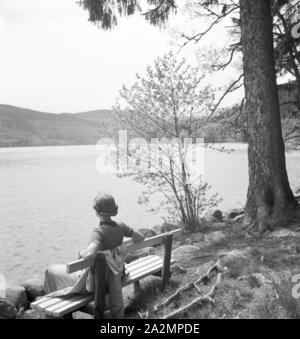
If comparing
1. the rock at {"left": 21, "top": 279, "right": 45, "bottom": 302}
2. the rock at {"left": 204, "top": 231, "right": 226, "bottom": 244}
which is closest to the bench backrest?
the rock at {"left": 204, "top": 231, "right": 226, "bottom": 244}

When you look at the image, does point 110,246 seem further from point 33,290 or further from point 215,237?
point 215,237

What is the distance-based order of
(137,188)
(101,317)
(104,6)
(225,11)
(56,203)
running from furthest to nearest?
(137,188), (56,203), (225,11), (104,6), (101,317)

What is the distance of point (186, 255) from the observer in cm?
735

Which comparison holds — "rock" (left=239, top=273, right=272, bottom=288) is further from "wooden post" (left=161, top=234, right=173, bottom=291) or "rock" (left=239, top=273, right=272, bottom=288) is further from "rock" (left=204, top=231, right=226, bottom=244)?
"rock" (left=204, top=231, right=226, bottom=244)

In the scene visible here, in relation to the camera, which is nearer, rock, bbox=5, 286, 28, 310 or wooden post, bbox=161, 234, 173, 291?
wooden post, bbox=161, 234, 173, 291

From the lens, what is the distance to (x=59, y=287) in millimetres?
4930

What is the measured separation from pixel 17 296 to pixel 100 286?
333 cm

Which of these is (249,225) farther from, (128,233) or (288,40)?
(288,40)

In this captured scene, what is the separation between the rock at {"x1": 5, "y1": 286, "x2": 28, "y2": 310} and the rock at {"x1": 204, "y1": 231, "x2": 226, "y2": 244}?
11.9ft

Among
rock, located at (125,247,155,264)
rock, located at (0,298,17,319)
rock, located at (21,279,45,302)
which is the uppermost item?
rock, located at (0,298,17,319)

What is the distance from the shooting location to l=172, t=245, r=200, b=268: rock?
6855 millimetres

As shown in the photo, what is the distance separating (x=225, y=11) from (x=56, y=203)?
1615 cm

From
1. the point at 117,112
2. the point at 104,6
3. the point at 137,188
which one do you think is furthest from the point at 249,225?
the point at 137,188

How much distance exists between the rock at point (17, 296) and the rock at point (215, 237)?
3627 mm
